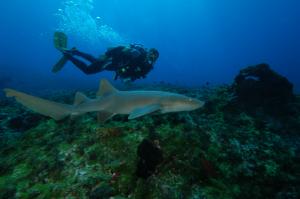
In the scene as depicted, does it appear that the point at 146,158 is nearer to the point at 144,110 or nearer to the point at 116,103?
the point at 144,110

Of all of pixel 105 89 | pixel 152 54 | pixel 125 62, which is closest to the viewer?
pixel 105 89

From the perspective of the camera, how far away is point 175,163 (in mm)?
4664

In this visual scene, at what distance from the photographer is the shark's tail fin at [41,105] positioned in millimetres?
4441

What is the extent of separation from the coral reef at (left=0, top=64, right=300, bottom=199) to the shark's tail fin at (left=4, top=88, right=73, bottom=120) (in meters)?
0.88

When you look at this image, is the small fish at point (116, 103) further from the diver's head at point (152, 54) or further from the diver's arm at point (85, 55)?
the diver's arm at point (85, 55)

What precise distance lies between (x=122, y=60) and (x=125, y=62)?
0.31 m

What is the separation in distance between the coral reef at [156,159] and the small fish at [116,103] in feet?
2.15

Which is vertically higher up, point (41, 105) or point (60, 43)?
point (60, 43)

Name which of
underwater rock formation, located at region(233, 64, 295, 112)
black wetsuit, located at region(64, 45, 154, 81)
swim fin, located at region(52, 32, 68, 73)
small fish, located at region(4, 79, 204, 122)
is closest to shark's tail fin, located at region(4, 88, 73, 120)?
small fish, located at region(4, 79, 204, 122)

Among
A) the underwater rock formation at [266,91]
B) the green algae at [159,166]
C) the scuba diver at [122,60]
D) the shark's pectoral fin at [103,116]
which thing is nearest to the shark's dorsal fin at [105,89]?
the shark's pectoral fin at [103,116]

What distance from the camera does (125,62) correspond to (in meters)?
12.1

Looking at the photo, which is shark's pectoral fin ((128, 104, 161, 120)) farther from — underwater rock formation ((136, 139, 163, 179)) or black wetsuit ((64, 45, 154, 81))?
black wetsuit ((64, 45, 154, 81))

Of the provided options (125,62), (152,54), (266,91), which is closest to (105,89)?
(266,91)

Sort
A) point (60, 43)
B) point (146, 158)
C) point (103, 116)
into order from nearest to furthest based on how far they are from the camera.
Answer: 1. point (146, 158)
2. point (103, 116)
3. point (60, 43)
